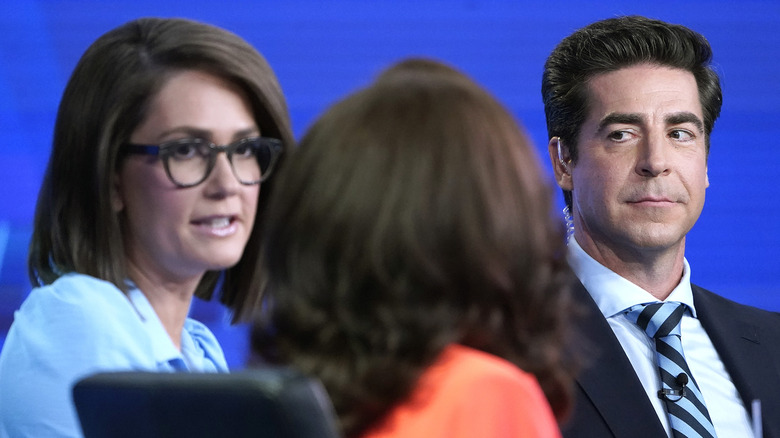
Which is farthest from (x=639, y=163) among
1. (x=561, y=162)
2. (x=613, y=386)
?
(x=613, y=386)

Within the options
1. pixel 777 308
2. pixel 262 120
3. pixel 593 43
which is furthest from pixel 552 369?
pixel 777 308

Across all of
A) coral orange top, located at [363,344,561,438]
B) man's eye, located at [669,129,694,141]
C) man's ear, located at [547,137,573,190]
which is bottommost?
coral orange top, located at [363,344,561,438]

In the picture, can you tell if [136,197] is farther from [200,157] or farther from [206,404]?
[206,404]

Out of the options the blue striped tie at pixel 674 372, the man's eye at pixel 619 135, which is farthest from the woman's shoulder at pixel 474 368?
the man's eye at pixel 619 135

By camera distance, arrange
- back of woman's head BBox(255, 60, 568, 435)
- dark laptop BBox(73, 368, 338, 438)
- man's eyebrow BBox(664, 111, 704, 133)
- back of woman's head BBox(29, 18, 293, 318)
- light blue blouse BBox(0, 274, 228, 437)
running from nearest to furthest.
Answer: dark laptop BBox(73, 368, 338, 438)
back of woman's head BBox(255, 60, 568, 435)
light blue blouse BBox(0, 274, 228, 437)
back of woman's head BBox(29, 18, 293, 318)
man's eyebrow BBox(664, 111, 704, 133)

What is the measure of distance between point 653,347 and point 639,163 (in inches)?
17.7

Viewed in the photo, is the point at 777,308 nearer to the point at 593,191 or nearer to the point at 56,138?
the point at 593,191

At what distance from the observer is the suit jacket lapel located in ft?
6.66

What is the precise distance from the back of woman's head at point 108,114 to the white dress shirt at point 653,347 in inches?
41.9

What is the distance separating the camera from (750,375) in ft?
7.54

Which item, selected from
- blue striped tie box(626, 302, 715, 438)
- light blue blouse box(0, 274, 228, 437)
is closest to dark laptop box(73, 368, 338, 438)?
light blue blouse box(0, 274, 228, 437)

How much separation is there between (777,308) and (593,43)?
122cm

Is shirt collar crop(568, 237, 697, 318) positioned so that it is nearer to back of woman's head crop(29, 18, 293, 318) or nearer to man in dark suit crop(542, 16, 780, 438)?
man in dark suit crop(542, 16, 780, 438)

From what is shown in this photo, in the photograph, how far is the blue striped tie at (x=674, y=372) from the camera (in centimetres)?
208
